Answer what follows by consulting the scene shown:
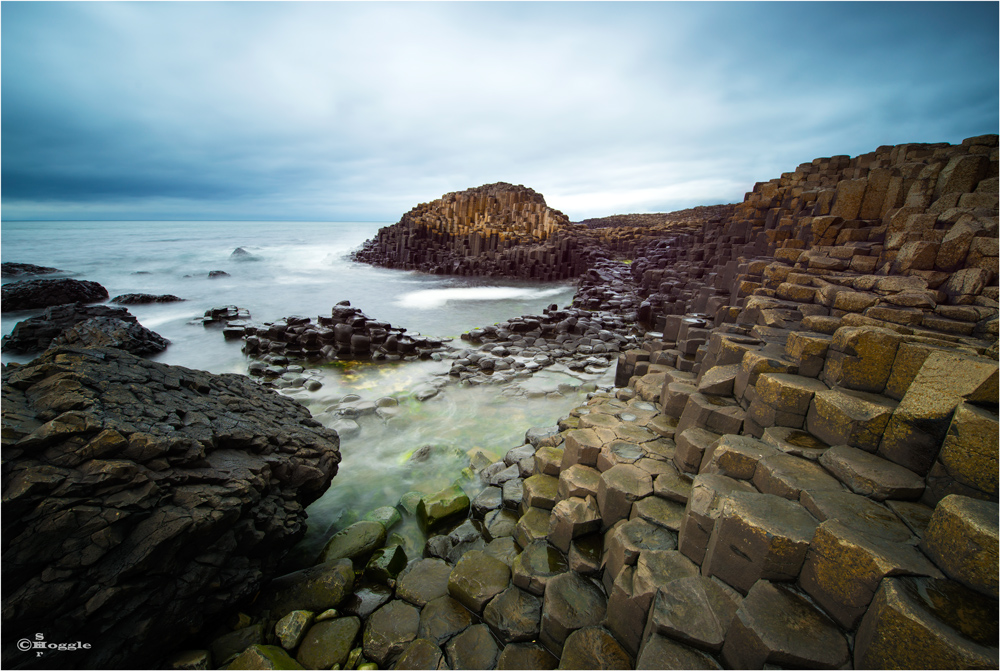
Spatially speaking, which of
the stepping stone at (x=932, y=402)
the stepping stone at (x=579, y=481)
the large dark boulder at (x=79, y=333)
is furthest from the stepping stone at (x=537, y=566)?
the large dark boulder at (x=79, y=333)

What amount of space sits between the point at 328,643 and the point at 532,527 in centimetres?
158

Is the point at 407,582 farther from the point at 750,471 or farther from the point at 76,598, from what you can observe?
the point at 750,471

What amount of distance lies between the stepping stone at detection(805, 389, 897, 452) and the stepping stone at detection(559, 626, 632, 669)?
184 centimetres

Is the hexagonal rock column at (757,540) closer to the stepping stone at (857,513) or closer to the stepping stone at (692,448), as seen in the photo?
the stepping stone at (857,513)

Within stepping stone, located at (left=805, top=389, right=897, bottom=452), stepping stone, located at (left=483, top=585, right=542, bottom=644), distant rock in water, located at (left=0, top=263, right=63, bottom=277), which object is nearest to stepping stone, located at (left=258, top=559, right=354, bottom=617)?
stepping stone, located at (left=483, top=585, right=542, bottom=644)

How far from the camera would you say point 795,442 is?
8.14 feet

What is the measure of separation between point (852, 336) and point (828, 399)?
1.60 ft

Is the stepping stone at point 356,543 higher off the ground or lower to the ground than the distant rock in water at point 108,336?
lower

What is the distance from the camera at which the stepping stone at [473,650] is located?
2.30m

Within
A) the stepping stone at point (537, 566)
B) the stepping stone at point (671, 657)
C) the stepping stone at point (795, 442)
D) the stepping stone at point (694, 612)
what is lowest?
the stepping stone at point (537, 566)

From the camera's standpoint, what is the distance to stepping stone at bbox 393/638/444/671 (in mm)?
2305

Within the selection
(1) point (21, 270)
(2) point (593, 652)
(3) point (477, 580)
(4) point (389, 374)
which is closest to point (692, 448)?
(2) point (593, 652)

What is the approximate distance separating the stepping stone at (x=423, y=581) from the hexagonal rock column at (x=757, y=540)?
6.24 ft

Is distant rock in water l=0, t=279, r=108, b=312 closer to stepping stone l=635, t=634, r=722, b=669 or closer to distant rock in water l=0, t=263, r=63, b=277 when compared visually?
distant rock in water l=0, t=263, r=63, b=277
